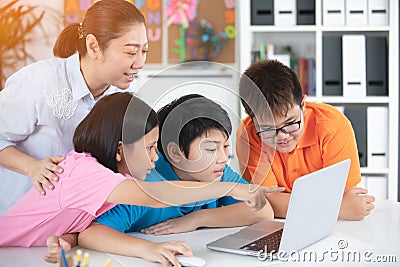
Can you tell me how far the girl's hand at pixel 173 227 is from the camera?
4.72 feet

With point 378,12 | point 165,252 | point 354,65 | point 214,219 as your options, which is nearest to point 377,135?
point 354,65

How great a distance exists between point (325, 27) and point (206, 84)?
1909 millimetres

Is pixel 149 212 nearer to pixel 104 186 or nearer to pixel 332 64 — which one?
pixel 104 186

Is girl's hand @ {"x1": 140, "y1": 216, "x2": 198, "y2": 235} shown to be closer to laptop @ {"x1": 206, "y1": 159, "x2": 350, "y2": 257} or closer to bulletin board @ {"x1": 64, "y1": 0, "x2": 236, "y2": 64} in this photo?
laptop @ {"x1": 206, "y1": 159, "x2": 350, "y2": 257}

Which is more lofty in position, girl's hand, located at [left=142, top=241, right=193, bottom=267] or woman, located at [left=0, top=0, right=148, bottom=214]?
woman, located at [left=0, top=0, right=148, bottom=214]

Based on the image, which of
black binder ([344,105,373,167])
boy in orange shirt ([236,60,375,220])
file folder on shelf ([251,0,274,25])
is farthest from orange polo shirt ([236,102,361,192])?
file folder on shelf ([251,0,274,25])

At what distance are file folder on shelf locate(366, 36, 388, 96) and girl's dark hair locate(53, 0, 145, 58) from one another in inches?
73.0

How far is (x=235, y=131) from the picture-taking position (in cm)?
139

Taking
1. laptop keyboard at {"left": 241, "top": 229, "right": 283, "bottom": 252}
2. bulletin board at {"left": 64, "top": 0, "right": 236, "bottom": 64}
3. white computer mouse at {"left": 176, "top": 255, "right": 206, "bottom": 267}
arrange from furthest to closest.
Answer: bulletin board at {"left": 64, "top": 0, "right": 236, "bottom": 64}
laptop keyboard at {"left": 241, "top": 229, "right": 283, "bottom": 252}
white computer mouse at {"left": 176, "top": 255, "right": 206, "bottom": 267}

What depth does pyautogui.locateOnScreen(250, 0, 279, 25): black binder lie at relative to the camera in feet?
10.3

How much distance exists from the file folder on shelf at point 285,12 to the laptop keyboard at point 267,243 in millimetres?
1941

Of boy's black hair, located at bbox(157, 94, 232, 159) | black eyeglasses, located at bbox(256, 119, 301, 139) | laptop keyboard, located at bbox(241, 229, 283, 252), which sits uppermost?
boy's black hair, located at bbox(157, 94, 232, 159)

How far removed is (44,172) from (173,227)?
0.32 metres

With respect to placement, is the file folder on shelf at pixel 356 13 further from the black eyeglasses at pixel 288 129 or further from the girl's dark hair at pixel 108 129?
the girl's dark hair at pixel 108 129
